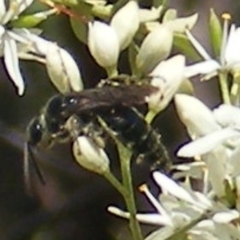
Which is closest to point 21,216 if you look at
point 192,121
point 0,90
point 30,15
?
point 0,90

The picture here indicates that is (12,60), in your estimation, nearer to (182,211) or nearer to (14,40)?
(14,40)

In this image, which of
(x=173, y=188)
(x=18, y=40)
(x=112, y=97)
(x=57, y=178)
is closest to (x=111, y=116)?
(x=112, y=97)

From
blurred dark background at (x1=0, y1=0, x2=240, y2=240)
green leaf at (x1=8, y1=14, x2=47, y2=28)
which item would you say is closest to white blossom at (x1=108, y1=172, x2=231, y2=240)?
green leaf at (x1=8, y1=14, x2=47, y2=28)

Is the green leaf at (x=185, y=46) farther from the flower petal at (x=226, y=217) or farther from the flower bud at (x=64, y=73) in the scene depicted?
the flower petal at (x=226, y=217)

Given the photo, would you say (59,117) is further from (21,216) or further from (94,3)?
(21,216)

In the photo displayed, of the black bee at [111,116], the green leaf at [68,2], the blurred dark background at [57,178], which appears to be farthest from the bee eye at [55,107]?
the blurred dark background at [57,178]

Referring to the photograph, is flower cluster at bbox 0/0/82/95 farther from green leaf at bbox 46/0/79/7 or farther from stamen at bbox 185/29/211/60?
stamen at bbox 185/29/211/60

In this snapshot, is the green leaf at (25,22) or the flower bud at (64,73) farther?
the green leaf at (25,22)
